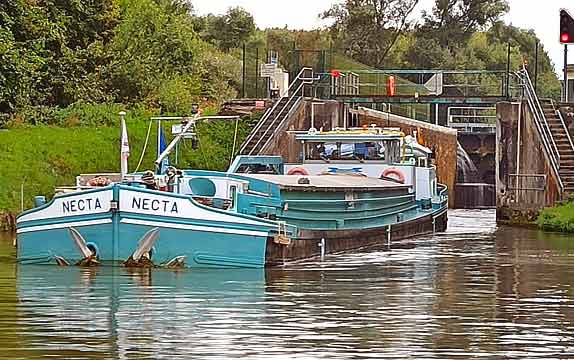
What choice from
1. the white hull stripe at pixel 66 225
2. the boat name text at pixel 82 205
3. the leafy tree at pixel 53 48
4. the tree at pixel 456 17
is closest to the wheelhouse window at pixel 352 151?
the leafy tree at pixel 53 48

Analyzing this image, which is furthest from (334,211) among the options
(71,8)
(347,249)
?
(71,8)

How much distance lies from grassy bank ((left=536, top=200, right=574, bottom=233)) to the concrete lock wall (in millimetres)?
1327

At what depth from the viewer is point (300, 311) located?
20.9m

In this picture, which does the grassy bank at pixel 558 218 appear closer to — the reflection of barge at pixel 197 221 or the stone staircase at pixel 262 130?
the reflection of barge at pixel 197 221

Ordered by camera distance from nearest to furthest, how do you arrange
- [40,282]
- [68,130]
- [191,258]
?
[40,282]
[191,258]
[68,130]

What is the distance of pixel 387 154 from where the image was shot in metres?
40.5

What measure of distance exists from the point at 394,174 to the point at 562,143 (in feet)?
32.6

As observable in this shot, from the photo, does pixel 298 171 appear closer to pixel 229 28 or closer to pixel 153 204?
pixel 153 204

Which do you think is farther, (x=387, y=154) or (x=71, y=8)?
(x=71, y=8)

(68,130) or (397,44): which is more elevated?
(397,44)

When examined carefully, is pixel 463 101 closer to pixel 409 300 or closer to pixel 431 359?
pixel 409 300

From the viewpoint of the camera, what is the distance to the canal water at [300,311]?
17.1m

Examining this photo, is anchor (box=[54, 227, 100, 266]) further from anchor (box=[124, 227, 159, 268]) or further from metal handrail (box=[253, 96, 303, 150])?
metal handrail (box=[253, 96, 303, 150])

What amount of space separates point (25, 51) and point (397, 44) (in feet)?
201
